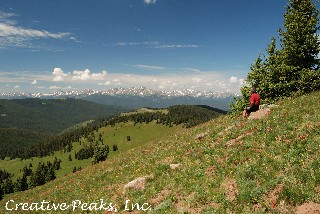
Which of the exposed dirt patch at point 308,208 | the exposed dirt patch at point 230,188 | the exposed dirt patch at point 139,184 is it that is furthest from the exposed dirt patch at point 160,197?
the exposed dirt patch at point 308,208

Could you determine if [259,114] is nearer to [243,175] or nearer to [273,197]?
[243,175]

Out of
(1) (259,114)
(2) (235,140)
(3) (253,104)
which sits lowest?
(2) (235,140)

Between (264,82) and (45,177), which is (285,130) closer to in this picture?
(264,82)

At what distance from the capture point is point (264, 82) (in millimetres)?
36781

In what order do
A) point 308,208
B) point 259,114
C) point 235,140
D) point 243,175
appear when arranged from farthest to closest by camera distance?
point 259,114 → point 235,140 → point 243,175 → point 308,208

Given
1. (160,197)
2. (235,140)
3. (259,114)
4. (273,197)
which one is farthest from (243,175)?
(259,114)

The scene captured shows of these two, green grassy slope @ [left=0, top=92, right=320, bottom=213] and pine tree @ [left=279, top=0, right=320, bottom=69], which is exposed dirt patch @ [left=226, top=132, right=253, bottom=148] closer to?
green grassy slope @ [left=0, top=92, right=320, bottom=213]

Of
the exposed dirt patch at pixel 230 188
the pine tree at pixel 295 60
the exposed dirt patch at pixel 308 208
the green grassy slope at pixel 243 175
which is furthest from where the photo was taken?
the pine tree at pixel 295 60

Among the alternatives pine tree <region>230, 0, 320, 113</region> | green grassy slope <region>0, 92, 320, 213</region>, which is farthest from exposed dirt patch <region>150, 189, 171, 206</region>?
pine tree <region>230, 0, 320, 113</region>

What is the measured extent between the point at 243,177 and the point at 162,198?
4.53 metres

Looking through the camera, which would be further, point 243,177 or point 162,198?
point 162,198

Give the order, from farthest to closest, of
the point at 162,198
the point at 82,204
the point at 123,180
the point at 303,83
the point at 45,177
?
1. the point at 45,177
2. the point at 303,83
3. the point at 123,180
4. the point at 82,204
5. the point at 162,198

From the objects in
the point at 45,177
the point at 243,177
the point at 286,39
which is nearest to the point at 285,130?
the point at 243,177

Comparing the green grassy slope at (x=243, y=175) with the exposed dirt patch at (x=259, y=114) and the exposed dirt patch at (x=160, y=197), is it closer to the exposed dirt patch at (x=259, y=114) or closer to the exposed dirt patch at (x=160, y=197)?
the exposed dirt patch at (x=160, y=197)
